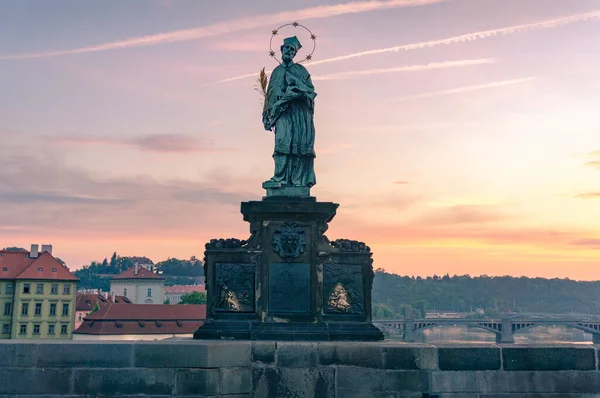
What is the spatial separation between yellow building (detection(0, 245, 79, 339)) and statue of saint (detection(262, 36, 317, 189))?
69767 mm

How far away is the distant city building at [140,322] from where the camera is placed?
3182 inches

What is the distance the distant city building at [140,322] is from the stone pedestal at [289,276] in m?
70.4

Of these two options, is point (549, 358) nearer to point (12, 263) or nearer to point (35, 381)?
point (35, 381)

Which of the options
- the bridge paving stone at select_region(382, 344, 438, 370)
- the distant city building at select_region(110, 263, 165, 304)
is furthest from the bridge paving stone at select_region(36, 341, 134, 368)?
the distant city building at select_region(110, 263, 165, 304)

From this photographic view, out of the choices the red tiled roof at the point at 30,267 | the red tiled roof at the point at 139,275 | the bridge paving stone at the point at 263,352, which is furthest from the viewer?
the red tiled roof at the point at 139,275

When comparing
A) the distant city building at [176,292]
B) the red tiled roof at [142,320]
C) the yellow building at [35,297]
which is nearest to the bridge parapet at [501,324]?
the red tiled roof at [142,320]

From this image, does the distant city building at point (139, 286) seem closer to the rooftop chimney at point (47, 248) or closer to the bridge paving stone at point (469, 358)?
the rooftop chimney at point (47, 248)

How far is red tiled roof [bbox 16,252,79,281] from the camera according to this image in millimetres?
75625

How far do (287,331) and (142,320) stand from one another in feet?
254

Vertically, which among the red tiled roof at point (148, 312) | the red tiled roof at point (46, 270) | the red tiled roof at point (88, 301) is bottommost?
the red tiled roof at point (148, 312)

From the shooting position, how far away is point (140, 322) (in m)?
Answer: 84.5

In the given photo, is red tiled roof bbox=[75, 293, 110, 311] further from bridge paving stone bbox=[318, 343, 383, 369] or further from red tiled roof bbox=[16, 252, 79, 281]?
bridge paving stone bbox=[318, 343, 383, 369]

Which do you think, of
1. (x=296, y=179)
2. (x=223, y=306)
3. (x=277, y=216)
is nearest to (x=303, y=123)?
(x=296, y=179)

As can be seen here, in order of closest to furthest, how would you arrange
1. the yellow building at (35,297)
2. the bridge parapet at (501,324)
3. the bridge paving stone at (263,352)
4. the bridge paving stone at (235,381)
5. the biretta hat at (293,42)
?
1. the bridge paving stone at (235,381)
2. the bridge paving stone at (263,352)
3. the biretta hat at (293,42)
4. the yellow building at (35,297)
5. the bridge parapet at (501,324)
